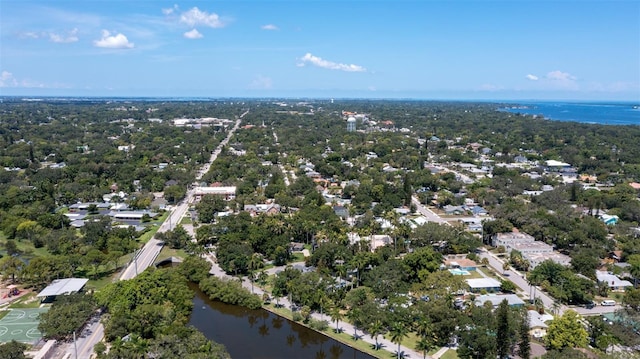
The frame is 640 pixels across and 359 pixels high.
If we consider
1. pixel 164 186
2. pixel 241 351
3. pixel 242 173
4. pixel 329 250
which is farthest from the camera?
pixel 242 173

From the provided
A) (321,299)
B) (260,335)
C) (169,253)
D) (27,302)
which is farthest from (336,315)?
(27,302)

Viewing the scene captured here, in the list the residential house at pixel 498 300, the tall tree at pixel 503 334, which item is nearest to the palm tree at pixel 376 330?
the tall tree at pixel 503 334

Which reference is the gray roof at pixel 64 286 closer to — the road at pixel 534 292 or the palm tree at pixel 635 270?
the road at pixel 534 292

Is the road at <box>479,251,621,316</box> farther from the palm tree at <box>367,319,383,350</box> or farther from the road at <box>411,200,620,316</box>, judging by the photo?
the palm tree at <box>367,319,383,350</box>

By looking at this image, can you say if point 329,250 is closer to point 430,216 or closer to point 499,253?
point 499,253

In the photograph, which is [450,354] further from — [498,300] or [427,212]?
[427,212]

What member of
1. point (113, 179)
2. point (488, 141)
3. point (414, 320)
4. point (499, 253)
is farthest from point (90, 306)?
point (488, 141)

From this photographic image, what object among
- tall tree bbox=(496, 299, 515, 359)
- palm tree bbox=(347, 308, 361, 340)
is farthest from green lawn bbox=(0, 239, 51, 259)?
tall tree bbox=(496, 299, 515, 359)
